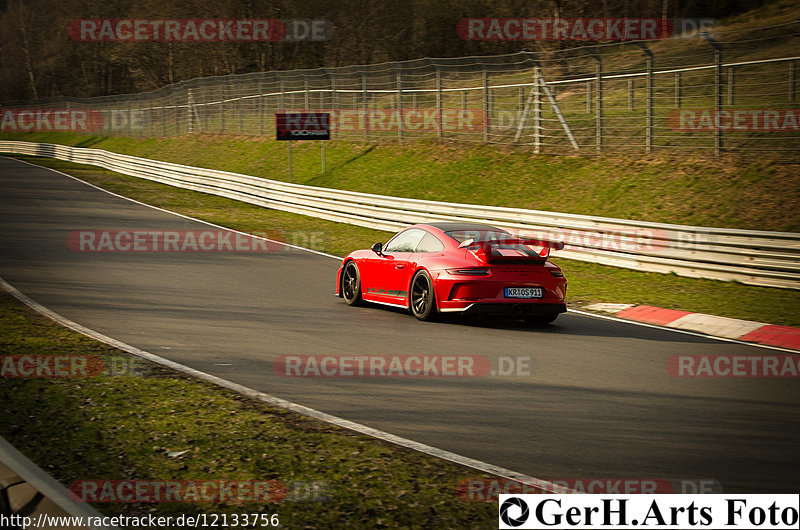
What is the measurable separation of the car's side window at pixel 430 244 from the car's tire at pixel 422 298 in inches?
15.7

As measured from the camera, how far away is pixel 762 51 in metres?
19.9

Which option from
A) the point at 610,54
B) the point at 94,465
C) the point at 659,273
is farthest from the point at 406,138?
the point at 94,465

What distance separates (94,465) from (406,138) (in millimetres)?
28232

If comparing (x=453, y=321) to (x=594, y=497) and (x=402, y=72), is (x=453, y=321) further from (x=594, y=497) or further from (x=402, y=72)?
(x=402, y=72)

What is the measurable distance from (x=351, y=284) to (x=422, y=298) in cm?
191

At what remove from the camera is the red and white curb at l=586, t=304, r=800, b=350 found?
10392mm

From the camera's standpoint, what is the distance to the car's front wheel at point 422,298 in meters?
11.0

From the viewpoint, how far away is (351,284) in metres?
12.9

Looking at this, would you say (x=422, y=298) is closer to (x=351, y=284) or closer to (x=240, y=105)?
(x=351, y=284)

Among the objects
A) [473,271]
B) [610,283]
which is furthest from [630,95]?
[473,271]
